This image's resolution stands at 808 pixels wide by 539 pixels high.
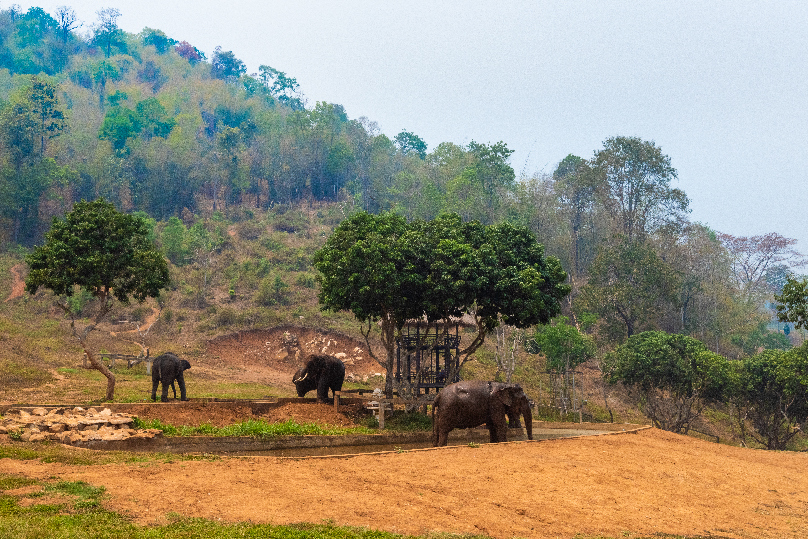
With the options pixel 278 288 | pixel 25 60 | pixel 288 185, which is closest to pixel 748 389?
pixel 278 288

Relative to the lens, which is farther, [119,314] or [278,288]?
[278,288]

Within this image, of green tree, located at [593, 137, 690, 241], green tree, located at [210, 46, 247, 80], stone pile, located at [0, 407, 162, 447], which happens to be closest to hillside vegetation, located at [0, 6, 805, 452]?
green tree, located at [593, 137, 690, 241]

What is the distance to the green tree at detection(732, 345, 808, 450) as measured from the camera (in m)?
29.8

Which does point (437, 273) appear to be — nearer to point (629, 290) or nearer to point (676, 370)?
point (676, 370)

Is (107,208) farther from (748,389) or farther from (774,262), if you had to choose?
(774,262)

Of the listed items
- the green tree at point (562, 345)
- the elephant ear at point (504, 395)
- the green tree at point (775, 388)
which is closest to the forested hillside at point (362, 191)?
the green tree at point (562, 345)

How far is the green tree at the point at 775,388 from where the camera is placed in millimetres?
29766

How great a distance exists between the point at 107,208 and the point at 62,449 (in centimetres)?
1157

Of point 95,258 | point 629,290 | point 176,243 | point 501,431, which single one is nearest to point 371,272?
point 501,431

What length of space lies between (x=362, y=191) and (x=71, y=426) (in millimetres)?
67091

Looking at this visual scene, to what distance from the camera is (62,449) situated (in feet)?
45.4

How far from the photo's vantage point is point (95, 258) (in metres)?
21.3

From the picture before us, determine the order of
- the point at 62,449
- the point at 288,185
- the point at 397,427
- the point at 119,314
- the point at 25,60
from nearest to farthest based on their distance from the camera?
the point at 62,449 < the point at 397,427 < the point at 119,314 < the point at 288,185 < the point at 25,60

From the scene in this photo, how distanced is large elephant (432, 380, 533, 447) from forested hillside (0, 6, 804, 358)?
82.0ft
